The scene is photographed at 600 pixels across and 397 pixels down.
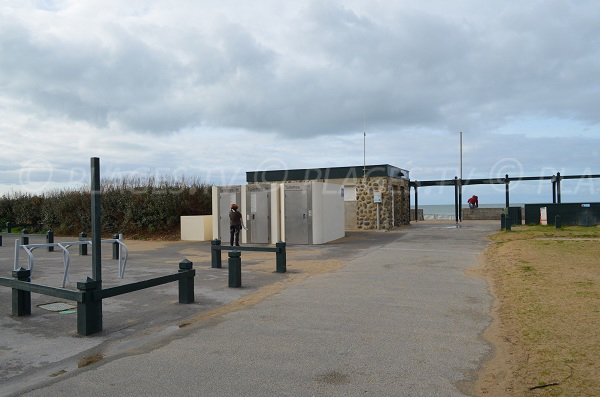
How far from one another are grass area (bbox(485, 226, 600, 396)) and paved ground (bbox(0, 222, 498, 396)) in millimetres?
393

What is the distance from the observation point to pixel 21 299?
7.40m

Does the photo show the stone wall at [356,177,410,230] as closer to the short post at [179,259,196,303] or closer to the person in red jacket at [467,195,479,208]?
the person in red jacket at [467,195,479,208]

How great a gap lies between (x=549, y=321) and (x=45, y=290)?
662cm

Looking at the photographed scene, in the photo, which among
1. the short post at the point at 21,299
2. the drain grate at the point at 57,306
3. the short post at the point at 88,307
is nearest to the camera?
the short post at the point at 88,307

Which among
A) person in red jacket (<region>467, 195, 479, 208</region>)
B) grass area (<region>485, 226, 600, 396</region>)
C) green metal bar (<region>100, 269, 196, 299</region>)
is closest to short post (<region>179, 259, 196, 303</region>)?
green metal bar (<region>100, 269, 196, 299</region>)

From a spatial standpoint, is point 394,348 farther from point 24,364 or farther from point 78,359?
point 24,364

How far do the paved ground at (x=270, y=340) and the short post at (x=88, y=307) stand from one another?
0.15 m

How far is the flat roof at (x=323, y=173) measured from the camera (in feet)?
88.9

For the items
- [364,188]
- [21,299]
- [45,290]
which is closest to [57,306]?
[21,299]

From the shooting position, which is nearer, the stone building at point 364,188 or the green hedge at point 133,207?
the green hedge at point 133,207

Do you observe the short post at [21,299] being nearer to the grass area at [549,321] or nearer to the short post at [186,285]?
the short post at [186,285]

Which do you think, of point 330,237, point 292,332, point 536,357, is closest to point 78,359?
point 292,332

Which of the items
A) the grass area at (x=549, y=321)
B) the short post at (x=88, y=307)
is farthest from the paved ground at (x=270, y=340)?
the grass area at (x=549, y=321)

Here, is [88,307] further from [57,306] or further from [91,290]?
[57,306]
